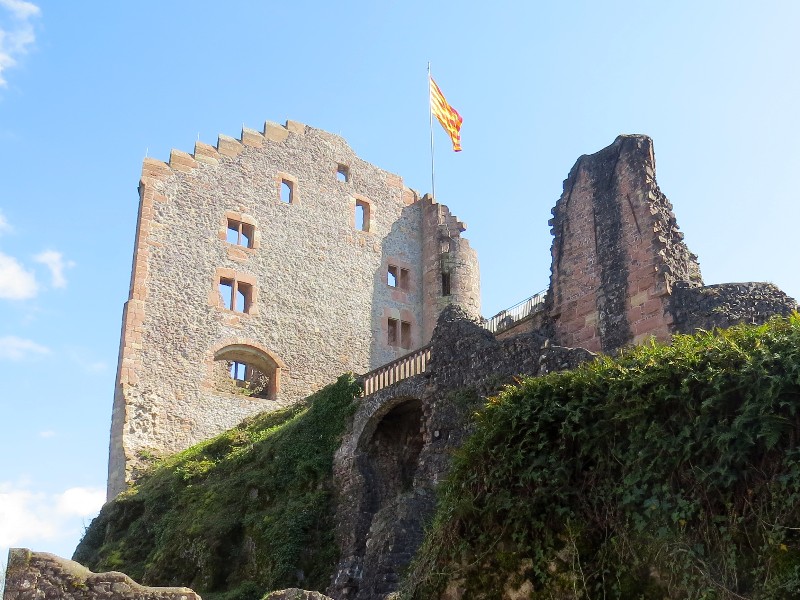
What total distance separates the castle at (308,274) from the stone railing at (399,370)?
0.08 m

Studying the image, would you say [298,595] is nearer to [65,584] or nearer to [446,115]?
[65,584]

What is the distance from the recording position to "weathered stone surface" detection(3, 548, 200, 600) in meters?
11.1

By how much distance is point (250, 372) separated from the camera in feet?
92.5

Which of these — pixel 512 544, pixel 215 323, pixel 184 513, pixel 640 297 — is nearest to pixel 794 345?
pixel 512 544

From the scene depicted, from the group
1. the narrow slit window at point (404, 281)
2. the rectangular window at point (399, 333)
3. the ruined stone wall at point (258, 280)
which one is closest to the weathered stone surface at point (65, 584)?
the ruined stone wall at point (258, 280)

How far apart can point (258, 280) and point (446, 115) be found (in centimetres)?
1022

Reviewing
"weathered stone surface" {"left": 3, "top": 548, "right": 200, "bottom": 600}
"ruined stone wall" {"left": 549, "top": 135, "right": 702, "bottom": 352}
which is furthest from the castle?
"weathered stone surface" {"left": 3, "top": 548, "right": 200, "bottom": 600}

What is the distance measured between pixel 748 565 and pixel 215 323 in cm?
2147

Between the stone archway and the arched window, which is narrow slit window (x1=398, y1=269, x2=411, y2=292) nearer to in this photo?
the arched window

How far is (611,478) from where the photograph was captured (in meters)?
7.43

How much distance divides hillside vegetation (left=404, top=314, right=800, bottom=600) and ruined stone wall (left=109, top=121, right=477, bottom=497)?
633 inches

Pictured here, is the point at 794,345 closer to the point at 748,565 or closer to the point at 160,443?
the point at 748,565

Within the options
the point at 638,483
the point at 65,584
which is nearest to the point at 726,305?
the point at 638,483

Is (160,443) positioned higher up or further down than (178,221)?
further down
